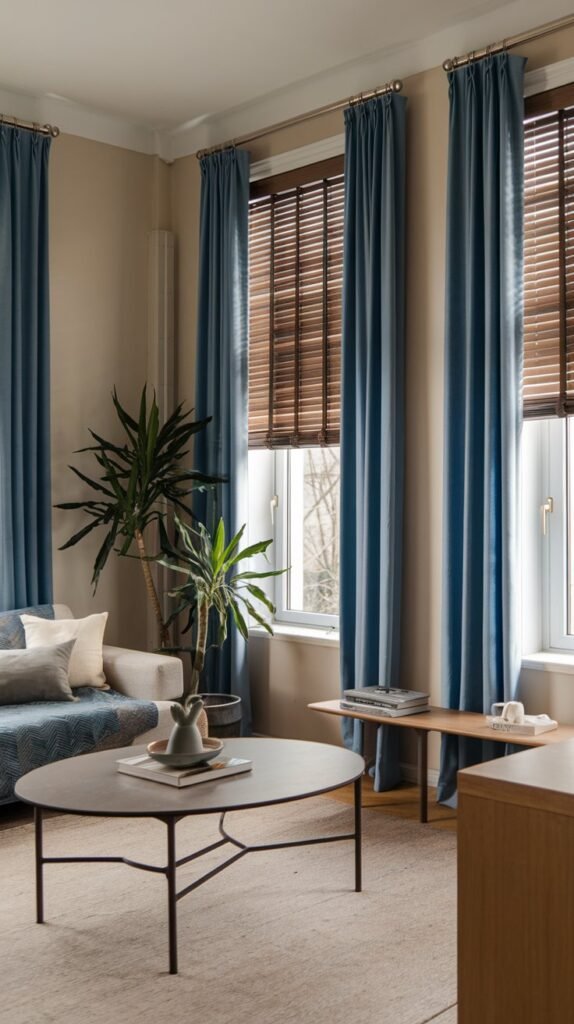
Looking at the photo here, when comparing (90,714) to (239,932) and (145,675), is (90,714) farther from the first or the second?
(239,932)

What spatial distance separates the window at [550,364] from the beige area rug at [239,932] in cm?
100

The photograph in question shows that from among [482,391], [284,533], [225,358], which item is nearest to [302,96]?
[225,358]

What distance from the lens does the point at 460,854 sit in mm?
1479

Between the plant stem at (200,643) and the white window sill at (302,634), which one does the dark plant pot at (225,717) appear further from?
the white window sill at (302,634)

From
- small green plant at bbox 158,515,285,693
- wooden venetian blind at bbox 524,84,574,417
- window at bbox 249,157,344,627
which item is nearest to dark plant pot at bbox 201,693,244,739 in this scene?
small green plant at bbox 158,515,285,693

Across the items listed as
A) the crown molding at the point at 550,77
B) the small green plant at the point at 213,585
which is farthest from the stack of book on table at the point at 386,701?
the crown molding at the point at 550,77

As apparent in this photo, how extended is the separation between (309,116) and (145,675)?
8.60 feet

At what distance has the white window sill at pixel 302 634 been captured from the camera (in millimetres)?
4688

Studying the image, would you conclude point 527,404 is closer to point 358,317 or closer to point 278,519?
point 358,317

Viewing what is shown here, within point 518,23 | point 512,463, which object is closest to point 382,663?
point 512,463

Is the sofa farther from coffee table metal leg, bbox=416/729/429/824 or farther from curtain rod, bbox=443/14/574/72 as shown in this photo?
curtain rod, bbox=443/14/574/72

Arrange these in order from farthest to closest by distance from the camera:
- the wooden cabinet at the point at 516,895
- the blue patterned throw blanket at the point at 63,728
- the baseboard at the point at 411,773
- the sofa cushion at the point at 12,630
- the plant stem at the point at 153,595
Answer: the plant stem at the point at 153,595 → the sofa cushion at the point at 12,630 → the baseboard at the point at 411,773 → the blue patterned throw blanket at the point at 63,728 → the wooden cabinet at the point at 516,895

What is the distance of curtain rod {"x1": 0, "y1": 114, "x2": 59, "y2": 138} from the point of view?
475cm

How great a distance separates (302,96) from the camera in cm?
476
